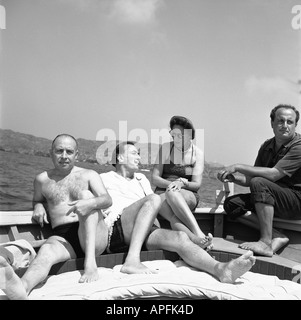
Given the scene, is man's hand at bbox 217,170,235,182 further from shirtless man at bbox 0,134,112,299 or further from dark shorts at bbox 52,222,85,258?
dark shorts at bbox 52,222,85,258

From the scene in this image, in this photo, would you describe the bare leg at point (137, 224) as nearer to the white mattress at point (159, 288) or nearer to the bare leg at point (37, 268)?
the white mattress at point (159, 288)

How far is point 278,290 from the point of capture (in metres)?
2.39

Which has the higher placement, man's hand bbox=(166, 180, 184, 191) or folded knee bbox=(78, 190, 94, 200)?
man's hand bbox=(166, 180, 184, 191)

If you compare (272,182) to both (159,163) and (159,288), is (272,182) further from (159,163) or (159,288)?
(159,288)

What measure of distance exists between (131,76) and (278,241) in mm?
10217

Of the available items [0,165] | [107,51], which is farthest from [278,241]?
[0,165]

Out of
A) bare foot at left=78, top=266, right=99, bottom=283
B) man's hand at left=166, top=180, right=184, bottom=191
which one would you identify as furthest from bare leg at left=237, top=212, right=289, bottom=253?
bare foot at left=78, top=266, right=99, bottom=283

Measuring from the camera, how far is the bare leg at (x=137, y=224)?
2.72m

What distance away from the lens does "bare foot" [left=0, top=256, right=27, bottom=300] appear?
1.95m

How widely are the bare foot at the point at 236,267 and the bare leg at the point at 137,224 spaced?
0.54 meters

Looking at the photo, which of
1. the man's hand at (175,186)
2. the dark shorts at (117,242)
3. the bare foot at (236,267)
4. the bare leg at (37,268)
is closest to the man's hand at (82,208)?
the bare leg at (37,268)

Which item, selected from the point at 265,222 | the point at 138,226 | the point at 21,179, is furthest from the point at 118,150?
the point at 21,179
